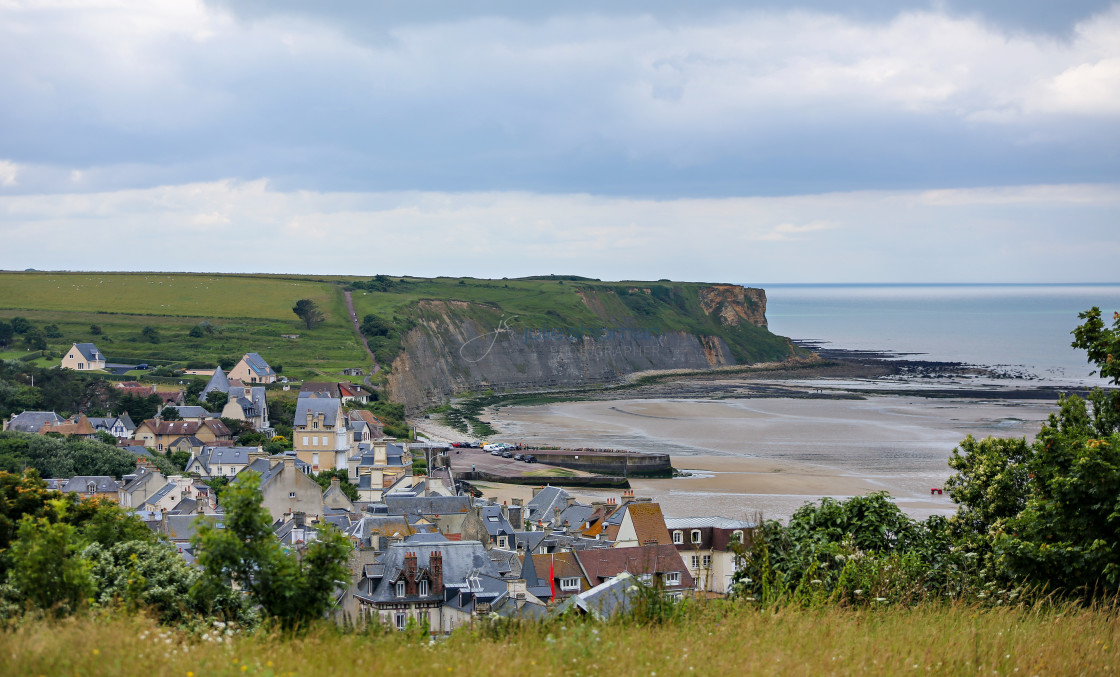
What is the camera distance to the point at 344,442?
6519 cm

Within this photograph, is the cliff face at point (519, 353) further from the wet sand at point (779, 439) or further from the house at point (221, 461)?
the house at point (221, 461)

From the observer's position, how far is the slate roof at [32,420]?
73750 millimetres

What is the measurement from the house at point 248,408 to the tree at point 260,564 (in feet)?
238

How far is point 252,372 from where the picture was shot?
109m

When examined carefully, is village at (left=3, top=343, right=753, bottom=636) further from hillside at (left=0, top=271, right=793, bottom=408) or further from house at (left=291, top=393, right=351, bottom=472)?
hillside at (left=0, top=271, right=793, bottom=408)

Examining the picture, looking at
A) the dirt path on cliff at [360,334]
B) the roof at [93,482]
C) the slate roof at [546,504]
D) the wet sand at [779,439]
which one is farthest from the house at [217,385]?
the slate roof at [546,504]

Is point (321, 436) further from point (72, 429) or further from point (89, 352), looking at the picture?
point (89, 352)

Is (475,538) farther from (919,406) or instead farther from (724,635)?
(919,406)

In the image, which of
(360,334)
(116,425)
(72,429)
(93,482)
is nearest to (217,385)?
(116,425)

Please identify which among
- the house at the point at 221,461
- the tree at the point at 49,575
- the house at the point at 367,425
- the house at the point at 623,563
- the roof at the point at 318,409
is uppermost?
the tree at the point at 49,575

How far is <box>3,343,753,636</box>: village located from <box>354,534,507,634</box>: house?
4cm

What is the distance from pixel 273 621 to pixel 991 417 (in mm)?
95681

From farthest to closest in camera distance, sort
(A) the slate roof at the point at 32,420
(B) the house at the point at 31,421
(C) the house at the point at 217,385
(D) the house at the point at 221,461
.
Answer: (C) the house at the point at 217,385, (B) the house at the point at 31,421, (A) the slate roof at the point at 32,420, (D) the house at the point at 221,461

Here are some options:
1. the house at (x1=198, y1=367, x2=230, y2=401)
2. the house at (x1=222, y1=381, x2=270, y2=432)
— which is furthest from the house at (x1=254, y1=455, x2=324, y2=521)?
the house at (x1=198, y1=367, x2=230, y2=401)
